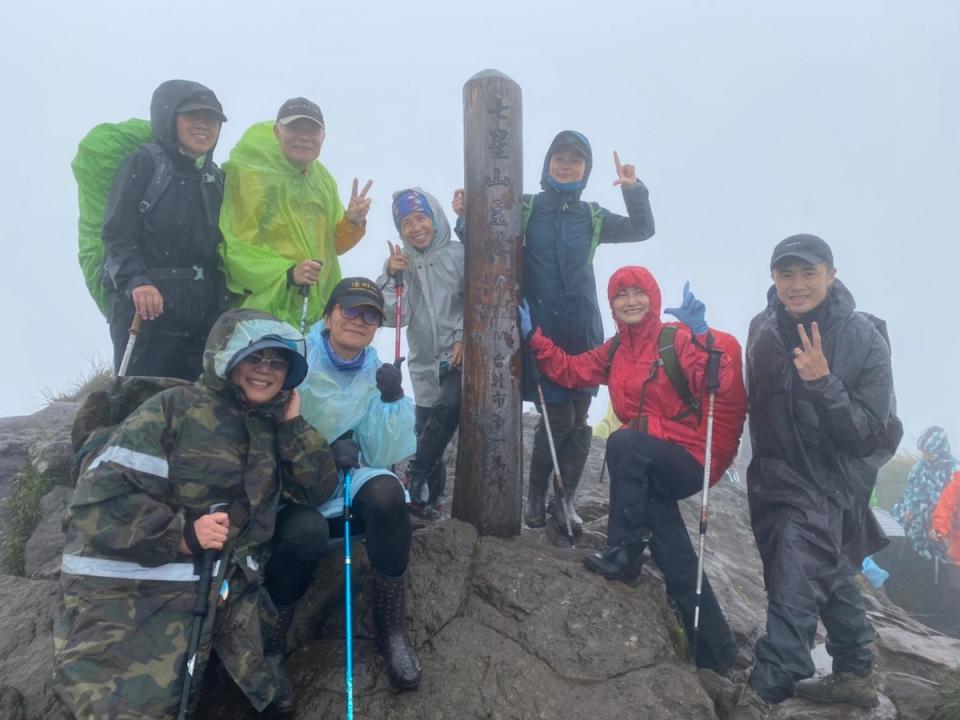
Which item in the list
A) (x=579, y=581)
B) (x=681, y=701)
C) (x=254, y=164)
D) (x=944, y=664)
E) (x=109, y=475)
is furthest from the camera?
(x=944, y=664)

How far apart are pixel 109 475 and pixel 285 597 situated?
147cm

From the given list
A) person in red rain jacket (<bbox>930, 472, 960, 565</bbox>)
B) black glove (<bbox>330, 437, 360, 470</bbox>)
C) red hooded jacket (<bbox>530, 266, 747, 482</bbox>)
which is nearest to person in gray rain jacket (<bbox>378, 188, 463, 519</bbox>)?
red hooded jacket (<bbox>530, 266, 747, 482</bbox>)

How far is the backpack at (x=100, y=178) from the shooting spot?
214 inches

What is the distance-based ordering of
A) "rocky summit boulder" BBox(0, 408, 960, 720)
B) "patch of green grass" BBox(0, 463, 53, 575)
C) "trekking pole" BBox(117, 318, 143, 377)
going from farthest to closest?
"patch of green grass" BBox(0, 463, 53, 575) → "trekking pole" BBox(117, 318, 143, 377) → "rocky summit boulder" BBox(0, 408, 960, 720)

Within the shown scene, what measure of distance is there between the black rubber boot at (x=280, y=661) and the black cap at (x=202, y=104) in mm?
3873

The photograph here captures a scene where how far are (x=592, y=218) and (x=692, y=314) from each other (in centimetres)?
150

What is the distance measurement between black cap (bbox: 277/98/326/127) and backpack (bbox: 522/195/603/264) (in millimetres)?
2038

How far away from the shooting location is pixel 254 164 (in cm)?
595

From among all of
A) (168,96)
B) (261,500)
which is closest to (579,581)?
(261,500)

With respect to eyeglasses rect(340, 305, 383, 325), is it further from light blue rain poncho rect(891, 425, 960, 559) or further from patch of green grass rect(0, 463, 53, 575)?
light blue rain poncho rect(891, 425, 960, 559)

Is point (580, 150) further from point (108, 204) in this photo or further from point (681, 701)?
point (681, 701)

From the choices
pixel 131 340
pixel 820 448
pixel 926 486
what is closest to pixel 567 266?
pixel 820 448

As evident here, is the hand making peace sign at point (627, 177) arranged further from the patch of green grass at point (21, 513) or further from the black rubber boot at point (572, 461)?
the patch of green grass at point (21, 513)

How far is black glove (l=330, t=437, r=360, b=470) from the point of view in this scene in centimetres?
461
